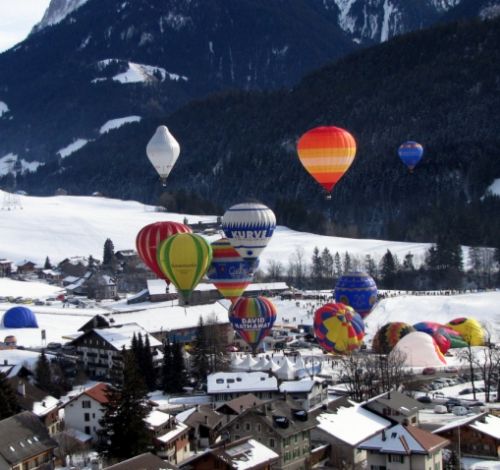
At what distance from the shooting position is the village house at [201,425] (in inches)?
1710

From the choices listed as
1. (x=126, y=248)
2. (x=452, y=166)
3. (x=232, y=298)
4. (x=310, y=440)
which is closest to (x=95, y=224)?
(x=126, y=248)

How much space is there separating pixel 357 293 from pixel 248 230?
703 cm

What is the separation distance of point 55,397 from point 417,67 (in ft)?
495

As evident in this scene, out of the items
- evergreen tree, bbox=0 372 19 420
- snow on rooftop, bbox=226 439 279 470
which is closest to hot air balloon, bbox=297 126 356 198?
evergreen tree, bbox=0 372 19 420

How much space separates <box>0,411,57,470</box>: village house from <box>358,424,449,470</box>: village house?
949 cm

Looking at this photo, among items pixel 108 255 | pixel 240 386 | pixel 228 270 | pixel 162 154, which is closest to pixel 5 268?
pixel 108 255

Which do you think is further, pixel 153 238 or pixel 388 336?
pixel 153 238

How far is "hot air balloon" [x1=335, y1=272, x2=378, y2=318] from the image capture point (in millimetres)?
68562

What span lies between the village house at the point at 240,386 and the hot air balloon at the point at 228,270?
15887 mm

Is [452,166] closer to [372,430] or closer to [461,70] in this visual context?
[461,70]

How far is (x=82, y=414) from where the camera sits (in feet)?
151

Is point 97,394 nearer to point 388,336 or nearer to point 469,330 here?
point 388,336

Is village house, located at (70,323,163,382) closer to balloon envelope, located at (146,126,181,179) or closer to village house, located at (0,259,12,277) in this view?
balloon envelope, located at (146,126,181,179)

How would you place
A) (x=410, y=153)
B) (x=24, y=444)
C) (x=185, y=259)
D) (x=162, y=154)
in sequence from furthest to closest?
(x=410, y=153) → (x=162, y=154) → (x=185, y=259) → (x=24, y=444)
